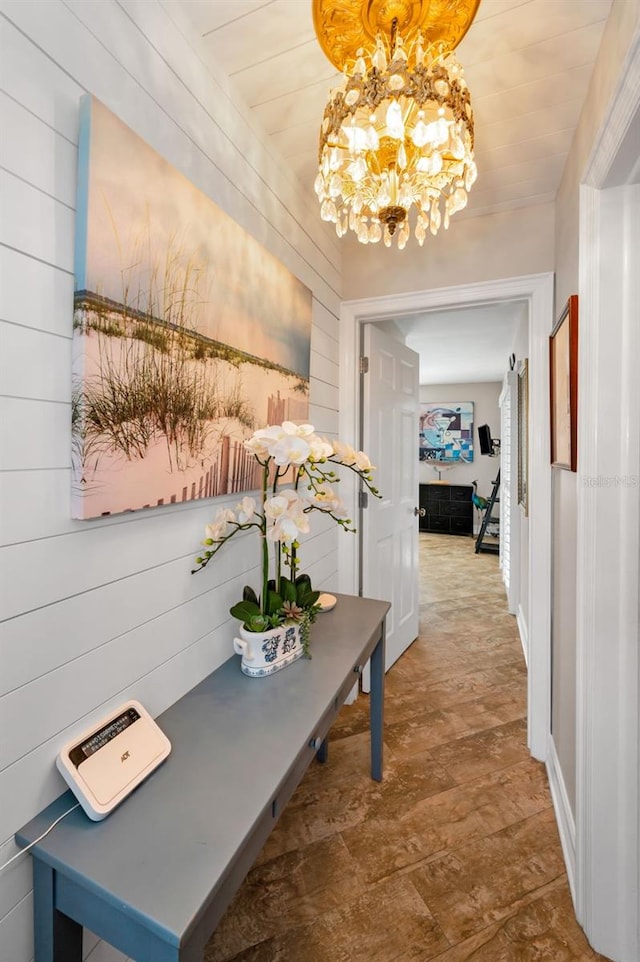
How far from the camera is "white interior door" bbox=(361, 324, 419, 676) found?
237 cm

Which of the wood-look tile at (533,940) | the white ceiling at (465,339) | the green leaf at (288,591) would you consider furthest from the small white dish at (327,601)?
the white ceiling at (465,339)

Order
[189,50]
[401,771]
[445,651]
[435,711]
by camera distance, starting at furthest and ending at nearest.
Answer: [445,651] → [435,711] → [401,771] → [189,50]

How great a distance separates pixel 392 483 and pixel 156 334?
1899mm

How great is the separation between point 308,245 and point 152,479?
1.39 m

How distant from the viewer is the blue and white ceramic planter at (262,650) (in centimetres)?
123

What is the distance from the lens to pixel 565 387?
→ 1469mm

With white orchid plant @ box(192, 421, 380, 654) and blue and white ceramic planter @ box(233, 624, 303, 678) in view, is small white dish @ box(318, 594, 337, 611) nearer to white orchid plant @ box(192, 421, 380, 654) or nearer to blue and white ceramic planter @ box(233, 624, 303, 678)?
white orchid plant @ box(192, 421, 380, 654)

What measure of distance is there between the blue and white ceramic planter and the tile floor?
2.25 feet

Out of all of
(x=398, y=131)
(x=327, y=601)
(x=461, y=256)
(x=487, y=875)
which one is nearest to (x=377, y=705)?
(x=327, y=601)

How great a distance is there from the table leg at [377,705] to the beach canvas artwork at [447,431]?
5.62 meters

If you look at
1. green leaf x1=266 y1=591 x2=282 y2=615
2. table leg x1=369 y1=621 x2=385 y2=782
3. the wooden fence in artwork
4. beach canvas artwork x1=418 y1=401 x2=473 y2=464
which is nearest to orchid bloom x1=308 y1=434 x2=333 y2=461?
the wooden fence in artwork

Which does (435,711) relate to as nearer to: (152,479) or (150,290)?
(152,479)

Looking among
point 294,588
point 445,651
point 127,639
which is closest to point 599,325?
point 294,588

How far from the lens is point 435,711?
223cm
